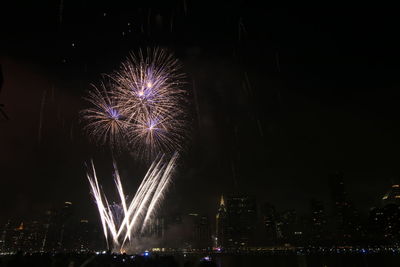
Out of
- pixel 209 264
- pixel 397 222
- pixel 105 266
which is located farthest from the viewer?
pixel 397 222

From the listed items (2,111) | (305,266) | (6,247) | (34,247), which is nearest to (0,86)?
(2,111)

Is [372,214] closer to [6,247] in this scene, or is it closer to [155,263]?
[155,263]

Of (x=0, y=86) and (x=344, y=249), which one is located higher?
(x=0, y=86)

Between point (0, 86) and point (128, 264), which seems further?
point (128, 264)

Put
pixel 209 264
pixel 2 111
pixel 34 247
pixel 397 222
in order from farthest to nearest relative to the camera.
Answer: pixel 34 247, pixel 397 222, pixel 2 111, pixel 209 264

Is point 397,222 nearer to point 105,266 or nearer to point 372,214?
point 372,214

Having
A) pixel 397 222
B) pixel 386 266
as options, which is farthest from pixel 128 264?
pixel 397 222

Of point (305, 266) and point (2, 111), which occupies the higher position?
point (2, 111)

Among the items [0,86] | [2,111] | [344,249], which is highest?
[0,86]

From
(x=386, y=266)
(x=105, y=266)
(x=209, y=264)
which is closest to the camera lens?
(x=209, y=264)
